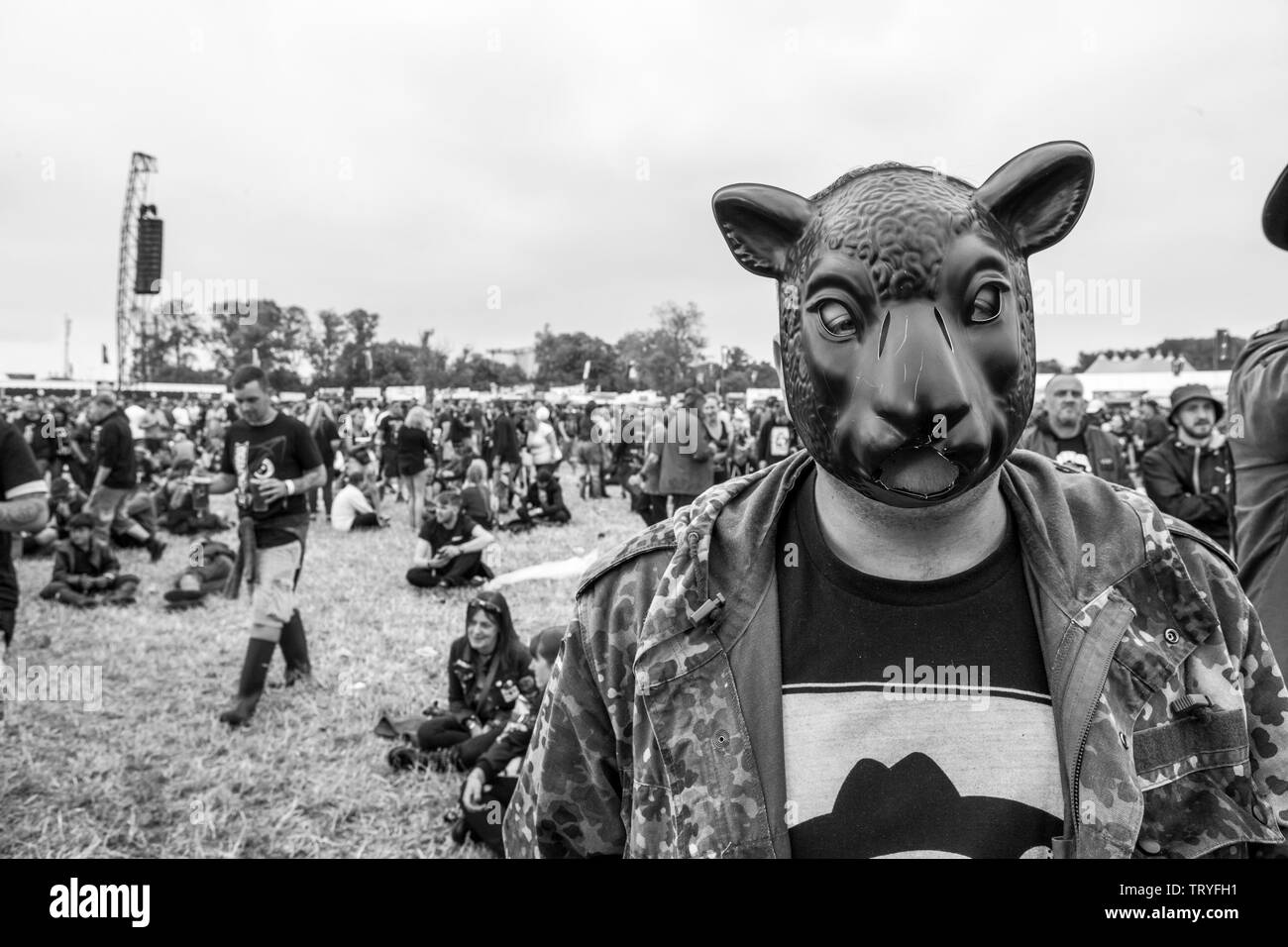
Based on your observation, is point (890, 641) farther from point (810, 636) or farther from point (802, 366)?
point (802, 366)

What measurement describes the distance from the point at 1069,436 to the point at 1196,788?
5043 millimetres

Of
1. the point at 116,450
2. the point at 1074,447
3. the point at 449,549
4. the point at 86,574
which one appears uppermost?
the point at 116,450

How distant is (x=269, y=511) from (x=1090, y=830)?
5278mm

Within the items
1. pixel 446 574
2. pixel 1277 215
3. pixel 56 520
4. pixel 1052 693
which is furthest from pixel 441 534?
pixel 1052 693

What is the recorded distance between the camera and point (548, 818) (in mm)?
1456

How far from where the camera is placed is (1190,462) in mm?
5918

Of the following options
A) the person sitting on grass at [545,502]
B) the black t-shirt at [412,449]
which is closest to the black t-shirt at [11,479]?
the black t-shirt at [412,449]

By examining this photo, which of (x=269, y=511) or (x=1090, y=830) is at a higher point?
(x=269, y=511)

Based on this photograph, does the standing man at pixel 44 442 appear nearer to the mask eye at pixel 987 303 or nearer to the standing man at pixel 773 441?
the standing man at pixel 773 441

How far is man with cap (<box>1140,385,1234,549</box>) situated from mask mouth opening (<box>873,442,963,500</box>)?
5.49 meters

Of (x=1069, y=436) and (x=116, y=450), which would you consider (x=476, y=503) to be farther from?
(x=1069, y=436)

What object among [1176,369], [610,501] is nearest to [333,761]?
[610,501]

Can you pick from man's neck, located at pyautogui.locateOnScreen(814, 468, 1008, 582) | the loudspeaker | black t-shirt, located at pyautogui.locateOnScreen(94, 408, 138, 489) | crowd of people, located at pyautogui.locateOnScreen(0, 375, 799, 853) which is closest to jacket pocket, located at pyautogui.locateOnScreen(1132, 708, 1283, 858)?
man's neck, located at pyautogui.locateOnScreen(814, 468, 1008, 582)

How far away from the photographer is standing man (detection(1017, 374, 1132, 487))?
18.7 ft
